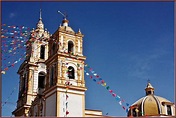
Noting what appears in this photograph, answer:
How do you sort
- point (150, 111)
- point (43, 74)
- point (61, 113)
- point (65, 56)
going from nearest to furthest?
point (61, 113)
point (65, 56)
point (43, 74)
point (150, 111)

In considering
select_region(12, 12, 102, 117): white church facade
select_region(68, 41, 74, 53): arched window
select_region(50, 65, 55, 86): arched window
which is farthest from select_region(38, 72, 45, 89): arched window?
select_region(68, 41, 74, 53): arched window

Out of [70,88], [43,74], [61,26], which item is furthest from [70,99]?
[43,74]

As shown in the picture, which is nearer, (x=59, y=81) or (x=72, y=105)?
(x=72, y=105)

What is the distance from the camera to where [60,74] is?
22547mm

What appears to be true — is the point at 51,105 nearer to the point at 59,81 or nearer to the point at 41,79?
the point at 59,81

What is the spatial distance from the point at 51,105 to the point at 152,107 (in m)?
14.0

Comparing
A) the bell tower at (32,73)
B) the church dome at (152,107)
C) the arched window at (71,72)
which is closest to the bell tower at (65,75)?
the arched window at (71,72)

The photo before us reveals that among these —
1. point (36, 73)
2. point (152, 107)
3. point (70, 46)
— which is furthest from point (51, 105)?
point (152, 107)

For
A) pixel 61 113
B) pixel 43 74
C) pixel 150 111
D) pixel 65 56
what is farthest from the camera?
pixel 150 111

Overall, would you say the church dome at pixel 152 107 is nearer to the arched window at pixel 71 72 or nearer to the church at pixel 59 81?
the church at pixel 59 81

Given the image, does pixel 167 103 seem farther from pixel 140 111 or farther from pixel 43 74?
pixel 43 74

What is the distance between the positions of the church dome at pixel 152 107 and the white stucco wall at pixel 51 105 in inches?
449

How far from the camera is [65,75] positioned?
22.7m

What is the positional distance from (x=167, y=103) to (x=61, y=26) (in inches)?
581
